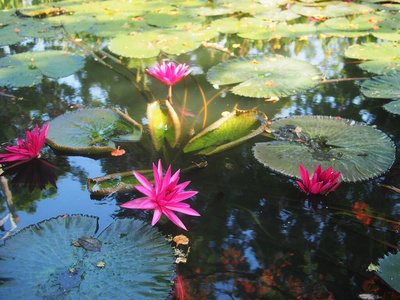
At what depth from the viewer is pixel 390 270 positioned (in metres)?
1.30

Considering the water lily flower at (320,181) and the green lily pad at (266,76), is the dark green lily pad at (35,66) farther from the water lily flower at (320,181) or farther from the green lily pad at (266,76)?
the water lily flower at (320,181)

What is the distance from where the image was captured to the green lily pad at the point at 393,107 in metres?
2.30

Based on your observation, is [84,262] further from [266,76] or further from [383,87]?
[383,87]

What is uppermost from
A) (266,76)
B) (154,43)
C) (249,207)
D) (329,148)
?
(154,43)

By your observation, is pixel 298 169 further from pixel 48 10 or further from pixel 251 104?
pixel 48 10

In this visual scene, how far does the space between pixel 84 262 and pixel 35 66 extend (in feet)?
7.88

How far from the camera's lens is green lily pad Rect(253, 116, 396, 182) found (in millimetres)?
1827

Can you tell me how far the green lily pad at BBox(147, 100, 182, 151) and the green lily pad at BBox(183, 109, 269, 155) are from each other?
0.14 m

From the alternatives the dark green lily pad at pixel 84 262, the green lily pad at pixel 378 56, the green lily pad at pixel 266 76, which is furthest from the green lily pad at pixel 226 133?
the green lily pad at pixel 378 56

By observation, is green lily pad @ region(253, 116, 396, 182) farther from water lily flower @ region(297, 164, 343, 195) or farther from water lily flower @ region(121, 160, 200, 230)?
water lily flower @ region(121, 160, 200, 230)

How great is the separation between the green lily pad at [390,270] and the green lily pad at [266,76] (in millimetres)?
1468

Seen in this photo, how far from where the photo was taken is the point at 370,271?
4.45ft

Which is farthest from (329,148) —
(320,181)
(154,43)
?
(154,43)

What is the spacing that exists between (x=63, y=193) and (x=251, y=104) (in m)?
1.48
